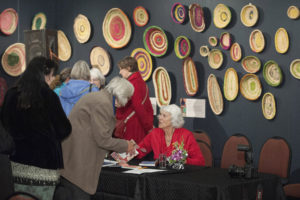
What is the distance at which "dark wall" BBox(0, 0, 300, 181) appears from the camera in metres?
5.13

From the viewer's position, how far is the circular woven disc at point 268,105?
526 cm

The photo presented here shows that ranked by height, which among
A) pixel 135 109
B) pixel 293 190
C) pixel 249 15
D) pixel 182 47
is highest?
pixel 249 15

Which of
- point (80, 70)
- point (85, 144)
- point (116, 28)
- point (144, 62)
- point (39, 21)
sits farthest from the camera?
point (39, 21)

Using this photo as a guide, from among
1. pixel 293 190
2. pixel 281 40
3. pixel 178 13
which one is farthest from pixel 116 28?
pixel 293 190

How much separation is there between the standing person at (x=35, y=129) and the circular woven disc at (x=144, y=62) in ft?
12.6

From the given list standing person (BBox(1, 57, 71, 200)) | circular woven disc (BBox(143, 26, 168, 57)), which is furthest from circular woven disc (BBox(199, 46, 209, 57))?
standing person (BBox(1, 57, 71, 200))

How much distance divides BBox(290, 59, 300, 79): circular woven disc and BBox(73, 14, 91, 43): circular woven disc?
3.36 meters

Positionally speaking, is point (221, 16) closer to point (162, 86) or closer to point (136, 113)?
point (162, 86)

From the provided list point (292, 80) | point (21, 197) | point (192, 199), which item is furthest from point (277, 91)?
point (21, 197)

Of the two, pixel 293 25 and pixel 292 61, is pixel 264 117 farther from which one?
pixel 293 25

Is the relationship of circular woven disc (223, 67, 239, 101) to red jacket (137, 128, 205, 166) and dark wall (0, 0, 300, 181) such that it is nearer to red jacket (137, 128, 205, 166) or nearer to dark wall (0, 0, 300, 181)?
dark wall (0, 0, 300, 181)

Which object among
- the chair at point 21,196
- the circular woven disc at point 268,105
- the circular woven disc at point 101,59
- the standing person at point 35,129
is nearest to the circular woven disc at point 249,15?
the circular woven disc at point 268,105

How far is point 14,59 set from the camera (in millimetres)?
7242

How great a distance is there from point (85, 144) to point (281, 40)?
2949 mm
